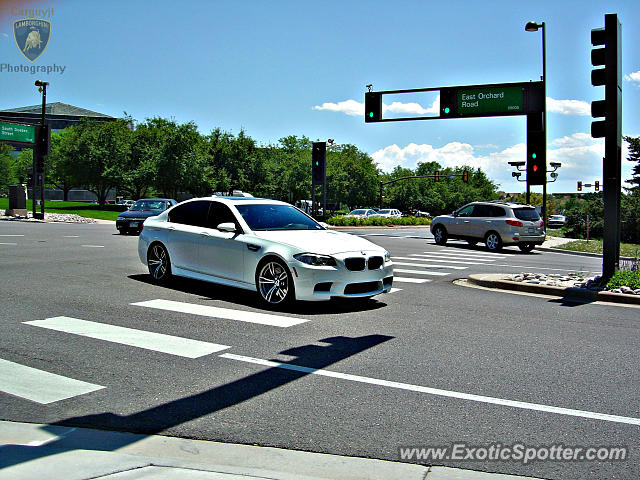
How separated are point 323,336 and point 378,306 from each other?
92.4 inches

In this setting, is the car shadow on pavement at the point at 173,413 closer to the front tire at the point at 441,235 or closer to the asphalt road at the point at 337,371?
the asphalt road at the point at 337,371

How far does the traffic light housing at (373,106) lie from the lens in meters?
27.9

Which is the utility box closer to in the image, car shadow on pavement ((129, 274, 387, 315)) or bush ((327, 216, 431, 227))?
bush ((327, 216, 431, 227))

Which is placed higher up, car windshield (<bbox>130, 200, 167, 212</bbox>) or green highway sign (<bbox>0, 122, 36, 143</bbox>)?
green highway sign (<bbox>0, 122, 36, 143</bbox>)

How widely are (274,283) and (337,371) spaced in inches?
130

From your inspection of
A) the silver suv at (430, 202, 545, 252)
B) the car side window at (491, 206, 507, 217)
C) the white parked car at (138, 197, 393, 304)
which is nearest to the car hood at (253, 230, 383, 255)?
the white parked car at (138, 197, 393, 304)

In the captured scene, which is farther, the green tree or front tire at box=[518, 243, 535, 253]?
the green tree

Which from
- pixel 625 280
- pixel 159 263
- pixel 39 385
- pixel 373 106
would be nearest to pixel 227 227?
pixel 159 263

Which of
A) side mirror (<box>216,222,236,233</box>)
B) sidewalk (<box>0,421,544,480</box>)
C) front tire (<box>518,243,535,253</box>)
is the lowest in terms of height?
sidewalk (<box>0,421,544,480</box>)

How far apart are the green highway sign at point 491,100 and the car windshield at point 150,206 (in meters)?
14.1

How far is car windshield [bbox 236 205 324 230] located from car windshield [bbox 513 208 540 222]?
1438cm

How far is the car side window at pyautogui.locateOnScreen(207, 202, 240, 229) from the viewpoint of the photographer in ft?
31.2

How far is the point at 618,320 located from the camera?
834cm

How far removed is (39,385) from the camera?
499 cm
